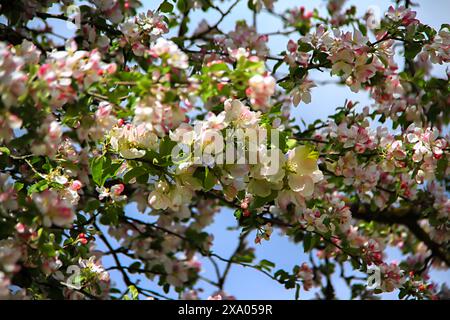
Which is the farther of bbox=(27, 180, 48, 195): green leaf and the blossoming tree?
bbox=(27, 180, 48, 195): green leaf

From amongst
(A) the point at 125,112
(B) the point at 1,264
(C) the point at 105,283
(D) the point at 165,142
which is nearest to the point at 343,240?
(C) the point at 105,283

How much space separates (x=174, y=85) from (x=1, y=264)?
0.41 m

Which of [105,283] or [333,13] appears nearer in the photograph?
[105,283]

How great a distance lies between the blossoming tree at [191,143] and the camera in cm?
99

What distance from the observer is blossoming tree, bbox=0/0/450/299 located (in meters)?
0.99

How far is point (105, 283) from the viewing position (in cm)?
161

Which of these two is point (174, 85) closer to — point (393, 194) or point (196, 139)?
point (196, 139)

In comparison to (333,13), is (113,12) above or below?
below

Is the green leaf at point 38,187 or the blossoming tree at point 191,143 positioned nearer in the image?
the blossoming tree at point 191,143

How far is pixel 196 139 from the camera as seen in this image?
1.08 meters

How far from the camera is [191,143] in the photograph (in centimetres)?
111

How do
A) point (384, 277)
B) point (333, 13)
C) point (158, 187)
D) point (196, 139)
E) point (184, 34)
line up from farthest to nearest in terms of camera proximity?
point (333, 13)
point (184, 34)
point (384, 277)
point (158, 187)
point (196, 139)

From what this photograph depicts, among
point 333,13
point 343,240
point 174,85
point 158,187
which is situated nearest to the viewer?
point 174,85

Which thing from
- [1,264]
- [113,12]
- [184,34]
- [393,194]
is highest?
[184,34]
